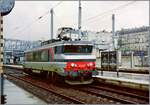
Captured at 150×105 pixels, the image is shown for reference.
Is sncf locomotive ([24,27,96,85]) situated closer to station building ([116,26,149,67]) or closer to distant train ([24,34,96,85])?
distant train ([24,34,96,85])

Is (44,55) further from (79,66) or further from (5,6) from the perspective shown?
(5,6)

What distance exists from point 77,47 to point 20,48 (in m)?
87.2

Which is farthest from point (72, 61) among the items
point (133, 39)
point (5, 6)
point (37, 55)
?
point (133, 39)

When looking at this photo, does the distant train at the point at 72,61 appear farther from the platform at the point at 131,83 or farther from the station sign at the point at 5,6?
the station sign at the point at 5,6

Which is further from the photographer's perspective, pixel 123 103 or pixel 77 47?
pixel 77 47

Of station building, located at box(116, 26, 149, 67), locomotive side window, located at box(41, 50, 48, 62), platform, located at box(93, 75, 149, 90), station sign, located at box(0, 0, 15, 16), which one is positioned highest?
station building, located at box(116, 26, 149, 67)

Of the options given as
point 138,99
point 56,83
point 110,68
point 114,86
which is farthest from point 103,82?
point 110,68

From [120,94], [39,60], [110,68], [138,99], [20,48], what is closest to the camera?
[138,99]

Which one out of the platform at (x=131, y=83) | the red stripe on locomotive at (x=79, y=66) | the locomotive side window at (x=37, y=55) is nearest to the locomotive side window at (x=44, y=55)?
the locomotive side window at (x=37, y=55)

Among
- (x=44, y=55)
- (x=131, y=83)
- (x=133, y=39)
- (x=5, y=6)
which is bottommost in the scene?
(x=131, y=83)

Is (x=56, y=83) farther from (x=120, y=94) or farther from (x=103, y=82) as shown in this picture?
(x=120, y=94)

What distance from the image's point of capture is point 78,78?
20.2m

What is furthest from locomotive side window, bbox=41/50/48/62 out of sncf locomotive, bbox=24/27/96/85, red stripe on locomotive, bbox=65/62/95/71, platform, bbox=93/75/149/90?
platform, bbox=93/75/149/90

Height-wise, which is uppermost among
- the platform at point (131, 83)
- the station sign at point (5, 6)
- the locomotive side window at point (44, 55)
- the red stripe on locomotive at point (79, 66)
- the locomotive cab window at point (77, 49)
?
the station sign at point (5, 6)
